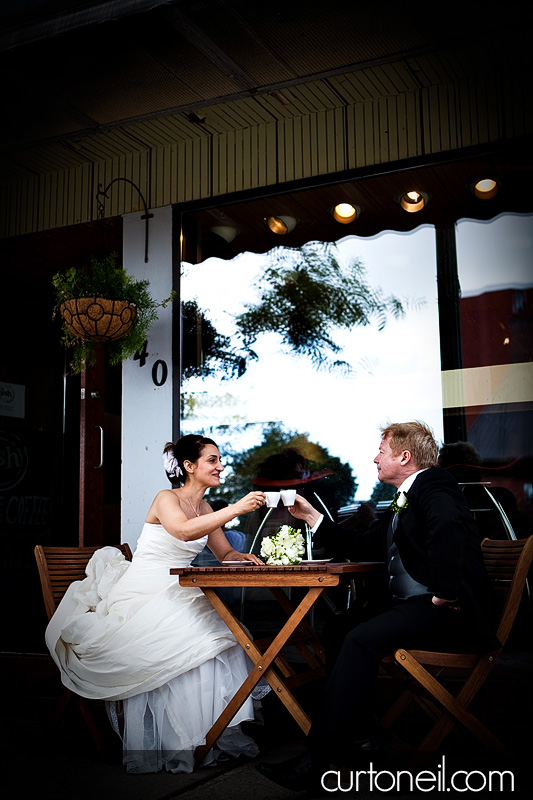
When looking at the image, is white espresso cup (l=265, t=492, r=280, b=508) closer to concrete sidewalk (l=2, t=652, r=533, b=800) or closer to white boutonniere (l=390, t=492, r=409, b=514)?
white boutonniere (l=390, t=492, r=409, b=514)

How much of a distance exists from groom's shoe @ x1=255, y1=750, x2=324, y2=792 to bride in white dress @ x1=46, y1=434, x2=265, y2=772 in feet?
1.74

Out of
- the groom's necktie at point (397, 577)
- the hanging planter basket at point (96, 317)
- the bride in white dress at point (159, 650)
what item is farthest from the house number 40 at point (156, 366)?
the groom's necktie at point (397, 577)

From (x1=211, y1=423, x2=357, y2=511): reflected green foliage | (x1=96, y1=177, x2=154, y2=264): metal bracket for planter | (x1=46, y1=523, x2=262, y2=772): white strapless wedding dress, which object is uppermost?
(x1=96, y1=177, x2=154, y2=264): metal bracket for planter

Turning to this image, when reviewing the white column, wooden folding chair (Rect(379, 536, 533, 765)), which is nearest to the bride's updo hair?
the white column

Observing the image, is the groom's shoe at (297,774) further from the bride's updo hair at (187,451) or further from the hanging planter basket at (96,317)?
the hanging planter basket at (96,317)

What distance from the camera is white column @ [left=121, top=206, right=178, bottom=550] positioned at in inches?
216

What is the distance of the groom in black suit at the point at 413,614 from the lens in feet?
9.91

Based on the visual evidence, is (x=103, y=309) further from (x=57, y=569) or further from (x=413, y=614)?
(x=413, y=614)

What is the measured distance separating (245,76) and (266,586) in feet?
9.77

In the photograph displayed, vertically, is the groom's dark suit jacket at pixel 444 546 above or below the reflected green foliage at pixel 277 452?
below

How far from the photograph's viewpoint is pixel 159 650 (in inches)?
141

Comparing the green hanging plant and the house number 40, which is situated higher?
the green hanging plant

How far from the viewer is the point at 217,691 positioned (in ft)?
11.8

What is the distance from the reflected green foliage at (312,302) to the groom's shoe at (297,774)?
2993mm
